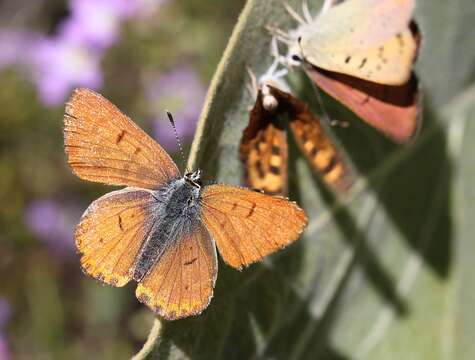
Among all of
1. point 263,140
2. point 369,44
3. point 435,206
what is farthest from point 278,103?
point 435,206

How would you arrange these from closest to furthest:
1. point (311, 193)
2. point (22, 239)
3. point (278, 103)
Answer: point (278, 103) < point (311, 193) < point (22, 239)

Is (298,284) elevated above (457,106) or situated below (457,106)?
below

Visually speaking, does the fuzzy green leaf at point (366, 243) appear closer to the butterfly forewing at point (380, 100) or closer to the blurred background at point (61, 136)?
the butterfly forewing at point (380, 100)

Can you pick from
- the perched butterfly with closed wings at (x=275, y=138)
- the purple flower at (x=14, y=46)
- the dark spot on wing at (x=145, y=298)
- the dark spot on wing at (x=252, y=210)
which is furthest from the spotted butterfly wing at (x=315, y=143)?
the purple flower at (x=14, y=46)

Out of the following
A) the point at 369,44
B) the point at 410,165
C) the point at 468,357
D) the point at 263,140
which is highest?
the point at 369,44

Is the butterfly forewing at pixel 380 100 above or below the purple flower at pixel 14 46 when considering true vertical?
above

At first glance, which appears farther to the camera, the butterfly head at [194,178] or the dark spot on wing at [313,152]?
the dark spot on wing at [313,152]

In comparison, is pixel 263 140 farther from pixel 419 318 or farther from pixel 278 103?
pixel 419 318
